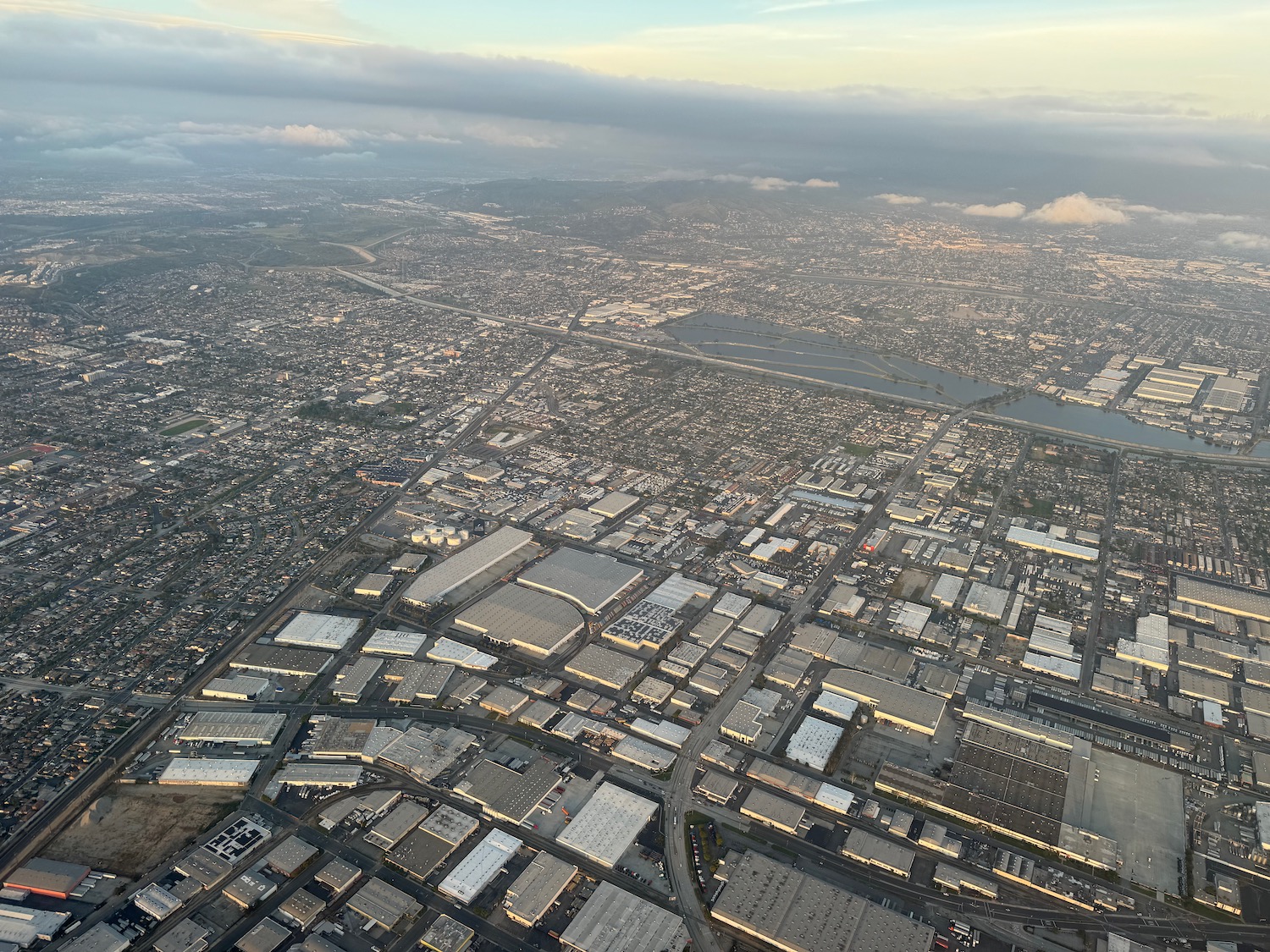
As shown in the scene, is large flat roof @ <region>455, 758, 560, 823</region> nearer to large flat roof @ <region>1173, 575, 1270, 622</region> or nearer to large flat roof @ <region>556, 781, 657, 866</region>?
large flat roof @ <region>556, 781, 657, 866</region>

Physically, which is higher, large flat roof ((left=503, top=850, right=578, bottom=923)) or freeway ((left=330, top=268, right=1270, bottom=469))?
freeway ((left=330, top=268, right=1270, bottom=469))

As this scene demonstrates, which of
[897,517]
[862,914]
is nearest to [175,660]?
[862,914]

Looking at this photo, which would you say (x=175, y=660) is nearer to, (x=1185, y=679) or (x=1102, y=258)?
(x=1185, y=679)

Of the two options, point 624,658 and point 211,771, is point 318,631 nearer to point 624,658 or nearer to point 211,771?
point 211,771

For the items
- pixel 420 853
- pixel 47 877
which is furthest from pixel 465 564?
pixel 47 877

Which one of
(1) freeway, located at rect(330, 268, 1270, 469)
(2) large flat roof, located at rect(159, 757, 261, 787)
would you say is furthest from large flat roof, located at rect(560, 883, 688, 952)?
(1) freeway, located at rect(330, 268, 1270, 469)
